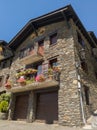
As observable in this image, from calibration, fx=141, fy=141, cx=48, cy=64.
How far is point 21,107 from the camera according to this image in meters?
14.1

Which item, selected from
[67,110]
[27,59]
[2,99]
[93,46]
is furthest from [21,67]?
[93,46]

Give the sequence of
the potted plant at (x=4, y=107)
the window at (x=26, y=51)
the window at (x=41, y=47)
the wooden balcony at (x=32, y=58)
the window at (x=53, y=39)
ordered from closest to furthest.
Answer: the potted plant at (x=4, y=107) → the wooden balcony at (x=32, y=58) → the window at (x=53, y=39) → the window at (x=41, y=47) → the window at (x=26, y=51)

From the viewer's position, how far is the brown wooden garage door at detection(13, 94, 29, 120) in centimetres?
1355

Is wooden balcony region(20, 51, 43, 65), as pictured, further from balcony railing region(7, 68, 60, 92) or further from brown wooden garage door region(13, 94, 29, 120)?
brown wooden garage door region(13, 94, 29, 120)

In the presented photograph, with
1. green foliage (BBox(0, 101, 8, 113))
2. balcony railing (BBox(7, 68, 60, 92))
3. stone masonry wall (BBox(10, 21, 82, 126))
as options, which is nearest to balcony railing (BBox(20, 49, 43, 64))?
stone masonry wall (BBox(10, 21, 82, 126))

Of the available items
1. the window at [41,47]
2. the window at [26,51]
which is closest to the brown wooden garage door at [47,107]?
the window at [41,47]

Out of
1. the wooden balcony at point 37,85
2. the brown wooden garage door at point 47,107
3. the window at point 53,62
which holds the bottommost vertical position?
the brown wooden garage door at point 47,107

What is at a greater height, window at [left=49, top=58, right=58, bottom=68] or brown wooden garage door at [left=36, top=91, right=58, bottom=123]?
window at [left=49, top=58, right=58, bottom=68]

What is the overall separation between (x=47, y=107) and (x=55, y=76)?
2766 millimetres

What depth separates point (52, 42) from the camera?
15.2m

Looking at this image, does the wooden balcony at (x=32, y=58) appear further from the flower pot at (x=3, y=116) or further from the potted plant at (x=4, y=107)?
the flower pot at (x=3, y=116)

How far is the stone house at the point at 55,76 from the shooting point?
34.9 ft

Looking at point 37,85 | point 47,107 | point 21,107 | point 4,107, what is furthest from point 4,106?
point 47,107

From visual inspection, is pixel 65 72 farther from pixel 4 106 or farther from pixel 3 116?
pixel 3 116
